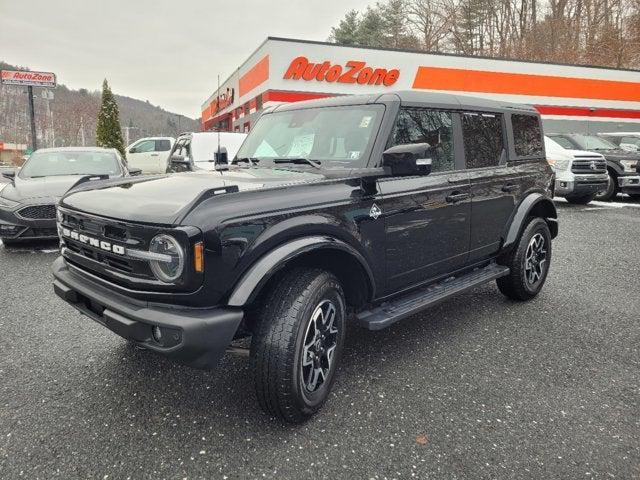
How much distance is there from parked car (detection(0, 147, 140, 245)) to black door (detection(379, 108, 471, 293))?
4463mm

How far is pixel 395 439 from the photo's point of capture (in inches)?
97.7

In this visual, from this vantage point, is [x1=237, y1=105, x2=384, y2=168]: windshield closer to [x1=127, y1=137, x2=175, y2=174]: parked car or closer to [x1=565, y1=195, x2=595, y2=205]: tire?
[x1=565, y1=195, x2=595, y2=205]: tire

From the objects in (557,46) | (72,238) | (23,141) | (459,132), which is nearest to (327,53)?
(459,132)

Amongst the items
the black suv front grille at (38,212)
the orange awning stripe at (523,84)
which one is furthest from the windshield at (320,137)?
the orange awning stripe at (523,84)

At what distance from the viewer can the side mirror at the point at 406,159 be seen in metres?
2.77

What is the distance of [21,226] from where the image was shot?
6617 mm

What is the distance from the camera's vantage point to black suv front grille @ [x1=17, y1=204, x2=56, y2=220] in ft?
Result: 21.7

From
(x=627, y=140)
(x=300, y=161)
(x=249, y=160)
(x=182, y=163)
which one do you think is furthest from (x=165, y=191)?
(x=627, y=140)

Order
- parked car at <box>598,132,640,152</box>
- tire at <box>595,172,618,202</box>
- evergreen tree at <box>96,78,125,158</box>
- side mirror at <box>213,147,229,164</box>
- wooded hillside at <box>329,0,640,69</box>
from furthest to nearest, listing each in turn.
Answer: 1. wooded hillside at <box>329,0,640,69</box>
2. evergreen tree at <box>96,78,125,158</box>
3. parked car at <box>598,132,640,152</box>
4. tire at <box>595,172,618,202</box>
5. side mirror at <box>213,147,229,164</box>

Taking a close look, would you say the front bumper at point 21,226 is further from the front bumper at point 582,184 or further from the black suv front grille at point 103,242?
the front bumper at point 582,184

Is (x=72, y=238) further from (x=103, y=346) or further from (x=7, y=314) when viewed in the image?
(x=7, y=314)

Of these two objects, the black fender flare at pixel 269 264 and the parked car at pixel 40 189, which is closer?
the black fender flare at pixel 269 264

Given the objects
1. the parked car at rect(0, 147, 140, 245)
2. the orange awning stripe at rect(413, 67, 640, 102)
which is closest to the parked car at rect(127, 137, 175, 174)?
the orange awning stripe at rect(413, 67, 640, 102)

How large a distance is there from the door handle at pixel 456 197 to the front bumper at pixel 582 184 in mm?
8952
